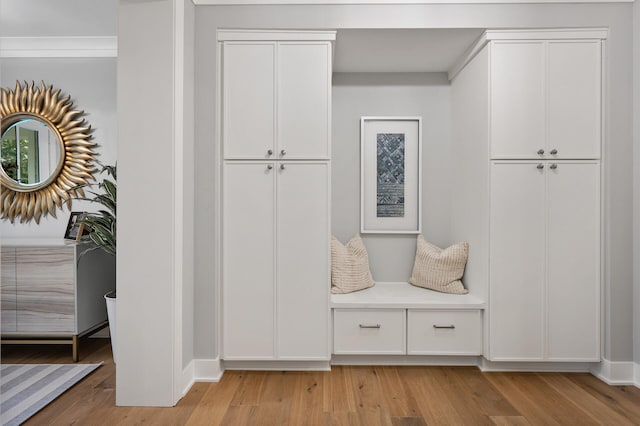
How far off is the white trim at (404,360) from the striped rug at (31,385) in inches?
67.5

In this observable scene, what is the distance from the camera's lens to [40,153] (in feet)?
11.7

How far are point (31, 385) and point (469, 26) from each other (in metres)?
3.56

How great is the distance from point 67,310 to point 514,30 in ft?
11.9

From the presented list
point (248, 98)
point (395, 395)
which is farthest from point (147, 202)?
point (395, 395)

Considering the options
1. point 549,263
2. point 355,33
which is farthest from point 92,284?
point 549,263

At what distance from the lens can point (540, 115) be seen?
2.71 m

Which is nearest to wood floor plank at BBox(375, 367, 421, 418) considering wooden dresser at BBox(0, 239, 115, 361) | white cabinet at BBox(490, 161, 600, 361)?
white cabinet at BBox(490, 161, 600, 361)

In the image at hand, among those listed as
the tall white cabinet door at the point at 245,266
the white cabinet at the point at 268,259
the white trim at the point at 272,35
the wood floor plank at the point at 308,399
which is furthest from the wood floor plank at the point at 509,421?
the white trim at the point at 272,35

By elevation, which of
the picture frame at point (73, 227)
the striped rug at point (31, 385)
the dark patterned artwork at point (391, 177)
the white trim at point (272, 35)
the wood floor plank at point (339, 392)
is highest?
the white trim at point (272, 35)

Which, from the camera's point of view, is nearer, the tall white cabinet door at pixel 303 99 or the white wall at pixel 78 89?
the tall white cabinet door at pixel 303 99

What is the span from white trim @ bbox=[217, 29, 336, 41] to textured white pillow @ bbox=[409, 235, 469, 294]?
171cm

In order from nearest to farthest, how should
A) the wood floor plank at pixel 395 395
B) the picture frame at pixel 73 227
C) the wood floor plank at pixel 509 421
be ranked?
the wood floor plank at pixel 509 421, the wood floor plank at pixel 395 395, the picture frame at pixel 73 227

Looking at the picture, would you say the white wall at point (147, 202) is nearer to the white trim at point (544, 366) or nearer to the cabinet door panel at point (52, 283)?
Answer: the cabinet door panel at point (52, 283)

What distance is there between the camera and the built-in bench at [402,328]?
283 cm
